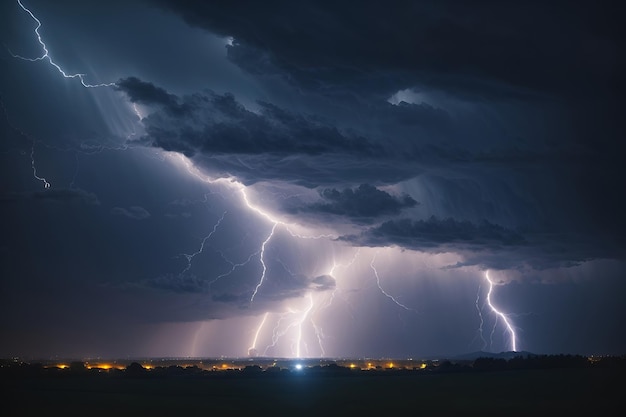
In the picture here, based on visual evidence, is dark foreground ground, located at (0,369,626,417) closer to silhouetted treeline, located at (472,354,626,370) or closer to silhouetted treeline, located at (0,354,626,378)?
silhouetted treeline, located at (0,354,626,378)

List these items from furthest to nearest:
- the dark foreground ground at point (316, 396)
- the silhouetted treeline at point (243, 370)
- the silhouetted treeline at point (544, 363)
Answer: the silhouetted treeline at point (544, 363)
the silhouetted treeline at point (243, 370)
the dark foreground ground at point (316, 396)

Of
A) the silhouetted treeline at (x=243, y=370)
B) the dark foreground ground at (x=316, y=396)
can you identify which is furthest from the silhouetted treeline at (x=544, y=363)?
the dark foreground ground at (x=316, y=396)

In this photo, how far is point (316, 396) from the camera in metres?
58.6

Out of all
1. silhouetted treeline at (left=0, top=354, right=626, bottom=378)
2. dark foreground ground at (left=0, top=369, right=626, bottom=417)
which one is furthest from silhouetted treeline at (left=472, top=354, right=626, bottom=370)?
dark foreground ground at (left=0, top=369, right=626, bottom=417)

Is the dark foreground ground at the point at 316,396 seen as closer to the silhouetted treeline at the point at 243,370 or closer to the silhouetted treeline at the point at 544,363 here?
the silhouetted treeline at the point at 243,370

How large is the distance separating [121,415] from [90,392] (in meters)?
19.5

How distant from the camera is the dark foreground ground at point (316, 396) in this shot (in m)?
47.4

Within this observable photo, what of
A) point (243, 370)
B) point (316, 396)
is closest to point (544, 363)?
point (243, 370)

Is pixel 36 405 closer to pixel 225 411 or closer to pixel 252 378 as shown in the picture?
pixel 225 411

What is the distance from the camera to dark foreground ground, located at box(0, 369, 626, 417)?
155ft

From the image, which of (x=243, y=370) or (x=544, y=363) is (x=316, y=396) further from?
(x=544, y=363)

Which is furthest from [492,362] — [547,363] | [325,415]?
[325,415]

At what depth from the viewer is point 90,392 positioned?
206ft

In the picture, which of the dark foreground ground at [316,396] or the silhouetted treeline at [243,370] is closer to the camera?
the dark foreground ground at [316,396]
